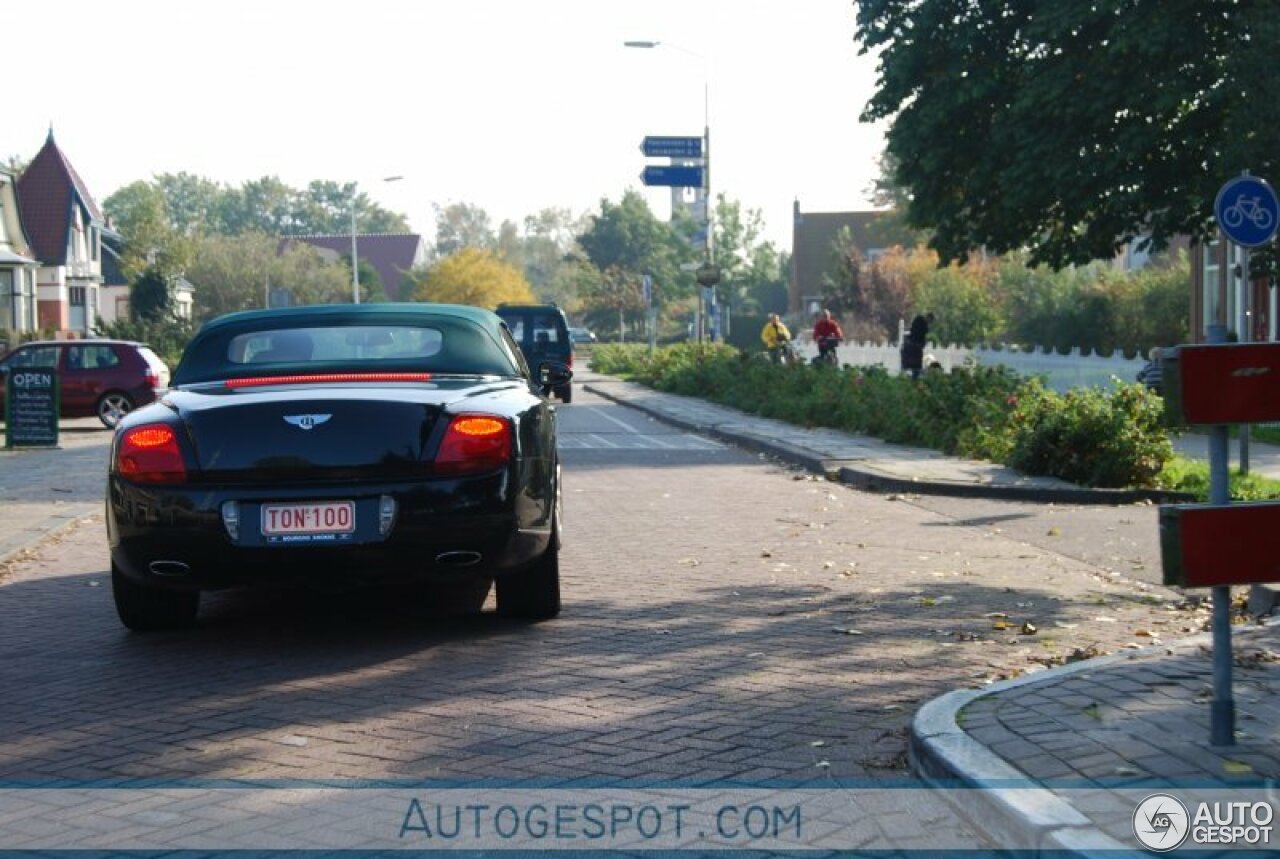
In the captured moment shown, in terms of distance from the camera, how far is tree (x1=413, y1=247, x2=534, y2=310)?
88000mm

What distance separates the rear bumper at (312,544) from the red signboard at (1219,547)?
122 inches

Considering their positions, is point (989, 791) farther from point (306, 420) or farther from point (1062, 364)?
point (1062, 364)

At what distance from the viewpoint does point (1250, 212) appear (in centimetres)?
1520

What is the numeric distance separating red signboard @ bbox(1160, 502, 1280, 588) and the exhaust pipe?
313 cm

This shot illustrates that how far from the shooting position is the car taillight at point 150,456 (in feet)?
23.2

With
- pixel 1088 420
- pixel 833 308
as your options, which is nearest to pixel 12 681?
pixel 1088 420

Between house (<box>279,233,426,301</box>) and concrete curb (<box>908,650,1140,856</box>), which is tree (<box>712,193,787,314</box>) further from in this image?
concrete curb (<box>908,650,1140,856</box>)

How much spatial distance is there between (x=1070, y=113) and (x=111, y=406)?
51.4ft

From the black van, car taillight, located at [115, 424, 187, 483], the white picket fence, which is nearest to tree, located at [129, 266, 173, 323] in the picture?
the black van

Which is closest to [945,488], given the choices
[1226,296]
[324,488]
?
→ [324,488]

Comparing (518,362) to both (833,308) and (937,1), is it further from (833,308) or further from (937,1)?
Result: (833,308)

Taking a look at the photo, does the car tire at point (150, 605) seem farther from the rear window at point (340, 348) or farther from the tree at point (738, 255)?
the tree at point (738, 255)

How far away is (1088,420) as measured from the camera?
15391 millimetres

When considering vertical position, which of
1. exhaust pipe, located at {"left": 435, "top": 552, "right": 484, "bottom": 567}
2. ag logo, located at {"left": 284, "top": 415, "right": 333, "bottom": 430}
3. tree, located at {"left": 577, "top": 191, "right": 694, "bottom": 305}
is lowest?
exhaust pipe, located at {"left": 435, "top": 552, "right": 484, "bottom": 567}
